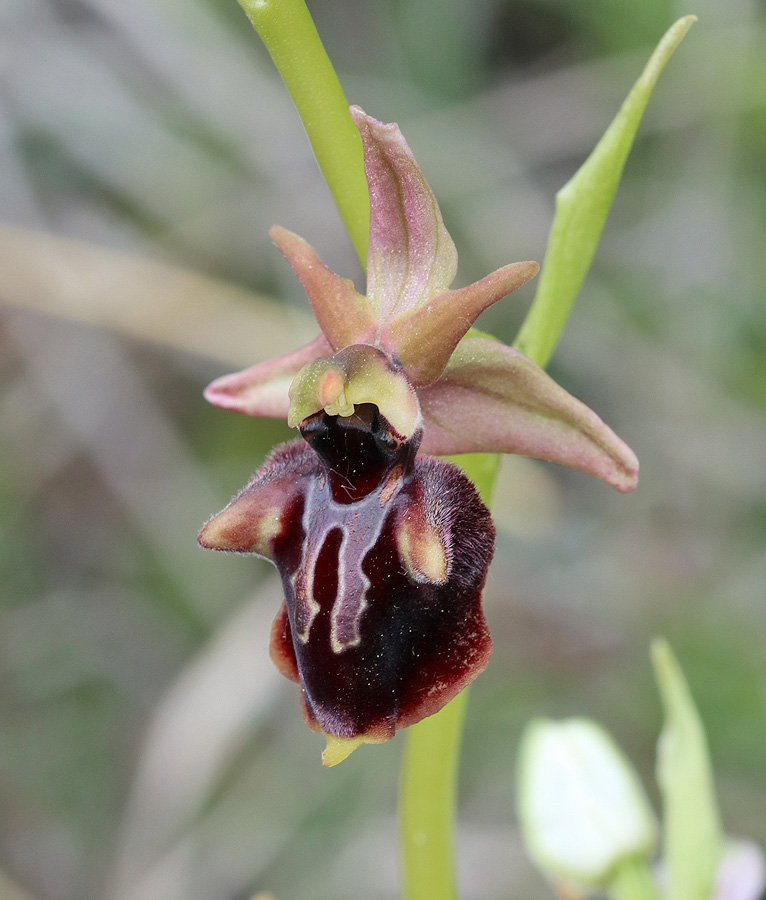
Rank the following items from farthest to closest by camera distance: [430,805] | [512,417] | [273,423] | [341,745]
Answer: [273,423], [430,805], [512,417], [341,745]

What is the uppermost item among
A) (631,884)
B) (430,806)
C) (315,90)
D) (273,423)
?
(315,90)

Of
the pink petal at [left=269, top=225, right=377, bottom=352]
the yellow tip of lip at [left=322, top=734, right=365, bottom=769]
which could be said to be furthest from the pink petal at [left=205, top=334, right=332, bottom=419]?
the yellow tip of lip at [left=322, top=734, right=365, bottom=769]

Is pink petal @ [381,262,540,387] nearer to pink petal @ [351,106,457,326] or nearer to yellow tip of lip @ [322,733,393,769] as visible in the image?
pink petal @ [351,106,457,326]

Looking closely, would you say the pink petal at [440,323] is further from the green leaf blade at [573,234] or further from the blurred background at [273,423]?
the blurred background at [273,423]

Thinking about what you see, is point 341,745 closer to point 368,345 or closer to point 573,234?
point 368,345

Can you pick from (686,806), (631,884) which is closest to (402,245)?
(686,806)

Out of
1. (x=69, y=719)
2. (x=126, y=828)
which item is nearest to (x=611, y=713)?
(x=126, y=828)

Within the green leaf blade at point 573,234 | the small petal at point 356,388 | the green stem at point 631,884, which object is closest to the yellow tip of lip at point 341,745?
the small petal at point 356,388
